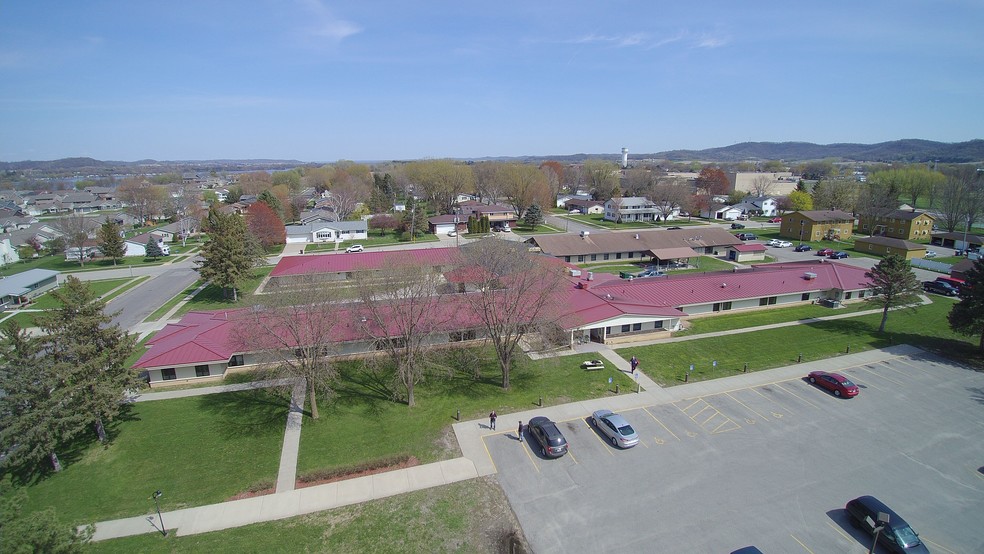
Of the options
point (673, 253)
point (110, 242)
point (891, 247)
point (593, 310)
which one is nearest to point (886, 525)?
point (593, 310)

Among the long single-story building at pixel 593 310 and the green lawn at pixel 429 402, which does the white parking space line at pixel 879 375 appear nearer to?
the long single-story building at pixel 593 310

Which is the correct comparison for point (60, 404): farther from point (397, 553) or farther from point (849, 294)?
point (849, 294)

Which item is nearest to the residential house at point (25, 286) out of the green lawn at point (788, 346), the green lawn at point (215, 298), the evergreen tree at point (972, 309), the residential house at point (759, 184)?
the green lawn at point (215, 298)

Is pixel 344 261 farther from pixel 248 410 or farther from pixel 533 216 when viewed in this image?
pixel 533 216

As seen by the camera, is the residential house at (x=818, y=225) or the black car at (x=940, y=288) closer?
the black car at (x=940, y=288)

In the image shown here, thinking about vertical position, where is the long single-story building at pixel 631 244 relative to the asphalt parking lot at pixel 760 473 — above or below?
above
